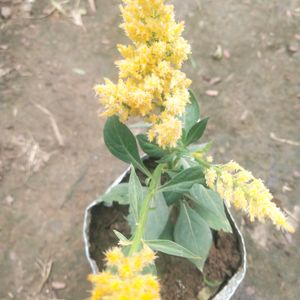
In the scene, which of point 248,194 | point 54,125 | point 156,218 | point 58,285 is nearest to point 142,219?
point 248,194

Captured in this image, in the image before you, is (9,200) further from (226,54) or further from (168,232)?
(226,54)

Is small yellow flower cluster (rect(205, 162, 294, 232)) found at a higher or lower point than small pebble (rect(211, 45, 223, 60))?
higher

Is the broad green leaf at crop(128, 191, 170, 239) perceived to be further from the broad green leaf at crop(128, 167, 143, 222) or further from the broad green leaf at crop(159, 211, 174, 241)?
the broad green leaf at crop(128, 167, 143, 222)

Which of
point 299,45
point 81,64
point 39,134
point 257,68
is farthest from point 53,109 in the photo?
point 299,45

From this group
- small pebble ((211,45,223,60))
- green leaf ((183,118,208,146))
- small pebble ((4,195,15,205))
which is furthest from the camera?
small pebble ((211,45,223,60))

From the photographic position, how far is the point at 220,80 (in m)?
2.06

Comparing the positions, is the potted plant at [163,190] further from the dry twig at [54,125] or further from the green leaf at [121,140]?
the dry twig at [54,125]

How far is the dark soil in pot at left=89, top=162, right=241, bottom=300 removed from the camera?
4.13ft

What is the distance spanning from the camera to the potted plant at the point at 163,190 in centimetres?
71

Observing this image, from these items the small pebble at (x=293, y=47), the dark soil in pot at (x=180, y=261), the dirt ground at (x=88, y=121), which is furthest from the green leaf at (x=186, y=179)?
the small pebble at (x=293, y=47)

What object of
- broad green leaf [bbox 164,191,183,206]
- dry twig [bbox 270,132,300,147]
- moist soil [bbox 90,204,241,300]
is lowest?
dry twig [bbox 270,132,300,147]

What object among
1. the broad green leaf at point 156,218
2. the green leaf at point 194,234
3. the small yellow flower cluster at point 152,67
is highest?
the small yellow flower cluster at point 152,67

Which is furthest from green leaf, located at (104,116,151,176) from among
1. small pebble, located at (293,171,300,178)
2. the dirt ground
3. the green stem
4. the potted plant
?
small pebble, located at (293,171,300,178)

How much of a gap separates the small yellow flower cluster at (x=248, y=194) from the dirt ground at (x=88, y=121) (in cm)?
97
